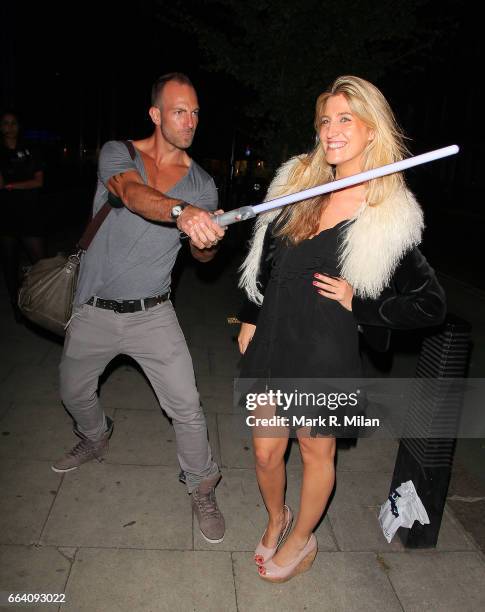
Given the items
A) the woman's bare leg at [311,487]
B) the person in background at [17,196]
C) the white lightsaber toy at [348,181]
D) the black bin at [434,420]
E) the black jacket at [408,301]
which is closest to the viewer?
the white lightsaber toy at [348,181]

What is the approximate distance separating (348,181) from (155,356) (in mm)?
1456

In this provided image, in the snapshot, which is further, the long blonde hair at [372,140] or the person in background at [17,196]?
the person in background at [17,196]

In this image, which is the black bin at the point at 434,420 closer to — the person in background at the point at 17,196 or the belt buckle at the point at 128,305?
the belt buckle at the point at 128,305

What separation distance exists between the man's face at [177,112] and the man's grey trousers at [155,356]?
34.0 inches

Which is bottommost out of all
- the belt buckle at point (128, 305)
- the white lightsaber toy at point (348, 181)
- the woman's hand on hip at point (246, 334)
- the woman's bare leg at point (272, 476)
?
the woman's bare leg at point (272, 476)

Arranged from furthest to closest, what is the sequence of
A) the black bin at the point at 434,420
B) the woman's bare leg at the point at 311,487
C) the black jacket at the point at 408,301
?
the black bin at the point at 434,420 < the woman's bare leg at the point at 311,487 < the black jacket at the point at 408,301

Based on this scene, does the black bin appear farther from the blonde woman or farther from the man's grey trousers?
the man's grey trousers

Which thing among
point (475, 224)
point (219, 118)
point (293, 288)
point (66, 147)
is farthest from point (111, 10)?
point (66, 147)

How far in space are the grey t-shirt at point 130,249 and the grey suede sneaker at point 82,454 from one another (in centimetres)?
104

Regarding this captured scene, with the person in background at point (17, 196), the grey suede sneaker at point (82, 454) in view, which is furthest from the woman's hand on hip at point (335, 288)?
the person in background at point (17, 196)

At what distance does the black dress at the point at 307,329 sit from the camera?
2.17 meters

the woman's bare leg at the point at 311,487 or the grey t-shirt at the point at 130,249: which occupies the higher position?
the grey t-shirt at the point at 130,249

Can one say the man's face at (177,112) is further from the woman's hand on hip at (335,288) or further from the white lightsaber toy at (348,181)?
the woman's hand on hip at (335,288)

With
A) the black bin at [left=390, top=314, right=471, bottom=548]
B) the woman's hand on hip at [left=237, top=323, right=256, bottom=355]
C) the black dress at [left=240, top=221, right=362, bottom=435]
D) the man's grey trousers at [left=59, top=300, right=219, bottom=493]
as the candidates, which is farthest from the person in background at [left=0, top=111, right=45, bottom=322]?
the black bin at [left=390, top=314, right=471, bottom=548]
